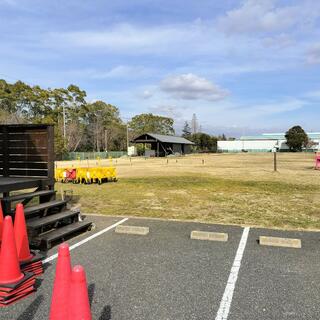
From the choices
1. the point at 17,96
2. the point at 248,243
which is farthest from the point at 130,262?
the point at 17,96

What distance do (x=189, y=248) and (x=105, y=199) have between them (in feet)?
18.2

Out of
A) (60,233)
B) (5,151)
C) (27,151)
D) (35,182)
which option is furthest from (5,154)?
(60,233)

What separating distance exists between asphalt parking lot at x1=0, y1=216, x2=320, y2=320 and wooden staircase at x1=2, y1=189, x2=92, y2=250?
0.20 meters

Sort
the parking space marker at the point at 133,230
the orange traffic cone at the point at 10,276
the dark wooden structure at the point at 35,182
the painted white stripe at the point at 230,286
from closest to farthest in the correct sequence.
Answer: the painted white stripe at the point at 230,286
the orange traffic cone at the point at 10,276
the dark wooden structure at the point at 35,182
the parking space marker at the point at 133,230

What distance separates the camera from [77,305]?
96.7 inches

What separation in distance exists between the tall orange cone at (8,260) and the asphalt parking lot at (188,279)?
268mm

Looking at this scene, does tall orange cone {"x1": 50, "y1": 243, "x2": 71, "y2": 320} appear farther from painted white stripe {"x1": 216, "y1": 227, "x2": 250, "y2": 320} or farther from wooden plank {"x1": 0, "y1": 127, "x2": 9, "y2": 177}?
wooden plank {"x1": 0, "y1": 127, "x2": 9, "y2": 177}

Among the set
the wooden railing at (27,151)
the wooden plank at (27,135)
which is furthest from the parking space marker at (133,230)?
the wooden plank at (27,135)

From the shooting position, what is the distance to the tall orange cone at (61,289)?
257cm

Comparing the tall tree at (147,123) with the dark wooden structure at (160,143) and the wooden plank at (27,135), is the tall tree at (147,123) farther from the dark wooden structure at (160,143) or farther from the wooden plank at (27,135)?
the wooden plank at (27,135)

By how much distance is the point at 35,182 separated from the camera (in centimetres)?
609

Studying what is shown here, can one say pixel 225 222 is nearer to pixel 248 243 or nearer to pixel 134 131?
pixel 248 243

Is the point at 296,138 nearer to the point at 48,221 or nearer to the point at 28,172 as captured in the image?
the point at 28,172

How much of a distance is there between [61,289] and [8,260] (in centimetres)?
109
